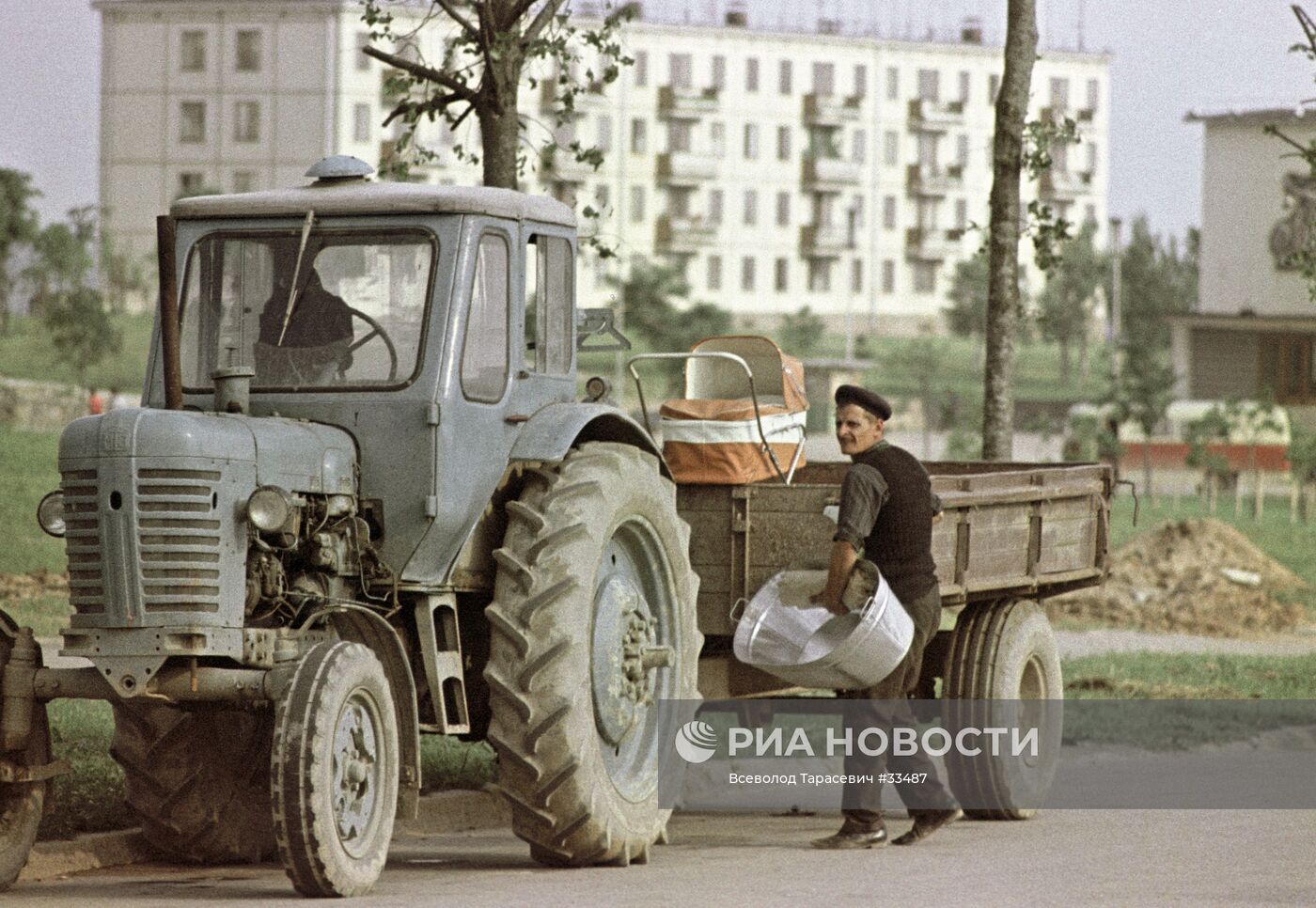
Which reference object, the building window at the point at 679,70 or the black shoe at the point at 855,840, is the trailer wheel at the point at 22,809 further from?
the building window at the point at 679,70

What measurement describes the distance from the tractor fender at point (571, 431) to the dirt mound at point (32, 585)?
32.7 ft

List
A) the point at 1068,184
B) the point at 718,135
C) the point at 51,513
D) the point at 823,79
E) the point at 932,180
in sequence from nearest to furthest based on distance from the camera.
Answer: the point at 51,513
the point at 718,135
the point at 823,79
the point at 932,180
the point at 1068,184

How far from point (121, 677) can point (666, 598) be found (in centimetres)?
291

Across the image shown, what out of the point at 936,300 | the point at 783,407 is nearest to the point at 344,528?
the point at 783,407

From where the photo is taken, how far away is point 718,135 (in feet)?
347

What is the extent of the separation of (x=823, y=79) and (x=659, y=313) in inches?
1239

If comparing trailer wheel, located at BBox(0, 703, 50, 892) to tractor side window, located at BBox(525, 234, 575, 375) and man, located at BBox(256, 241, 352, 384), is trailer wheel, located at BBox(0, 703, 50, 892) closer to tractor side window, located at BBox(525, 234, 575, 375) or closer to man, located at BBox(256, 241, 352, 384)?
man, located at BBox(256, 241, 352, 384)

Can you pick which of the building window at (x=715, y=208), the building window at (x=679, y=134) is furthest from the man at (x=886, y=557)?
the building window at (x=715, y=208)

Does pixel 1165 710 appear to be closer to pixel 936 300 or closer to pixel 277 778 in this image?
pixel 277 778

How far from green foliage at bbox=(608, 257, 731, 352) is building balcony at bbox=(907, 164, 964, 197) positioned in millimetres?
32978

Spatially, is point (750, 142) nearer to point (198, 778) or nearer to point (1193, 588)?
point (1193, 588)

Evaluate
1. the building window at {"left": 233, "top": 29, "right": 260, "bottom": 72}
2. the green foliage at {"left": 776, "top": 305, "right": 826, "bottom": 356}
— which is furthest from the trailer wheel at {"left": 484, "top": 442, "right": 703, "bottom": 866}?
the building window at {"left": 233, "top": 29, "right": 260, "bottom": 72}

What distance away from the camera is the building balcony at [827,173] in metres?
108

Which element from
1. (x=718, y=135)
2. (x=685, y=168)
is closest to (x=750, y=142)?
(x=718, y=135)
